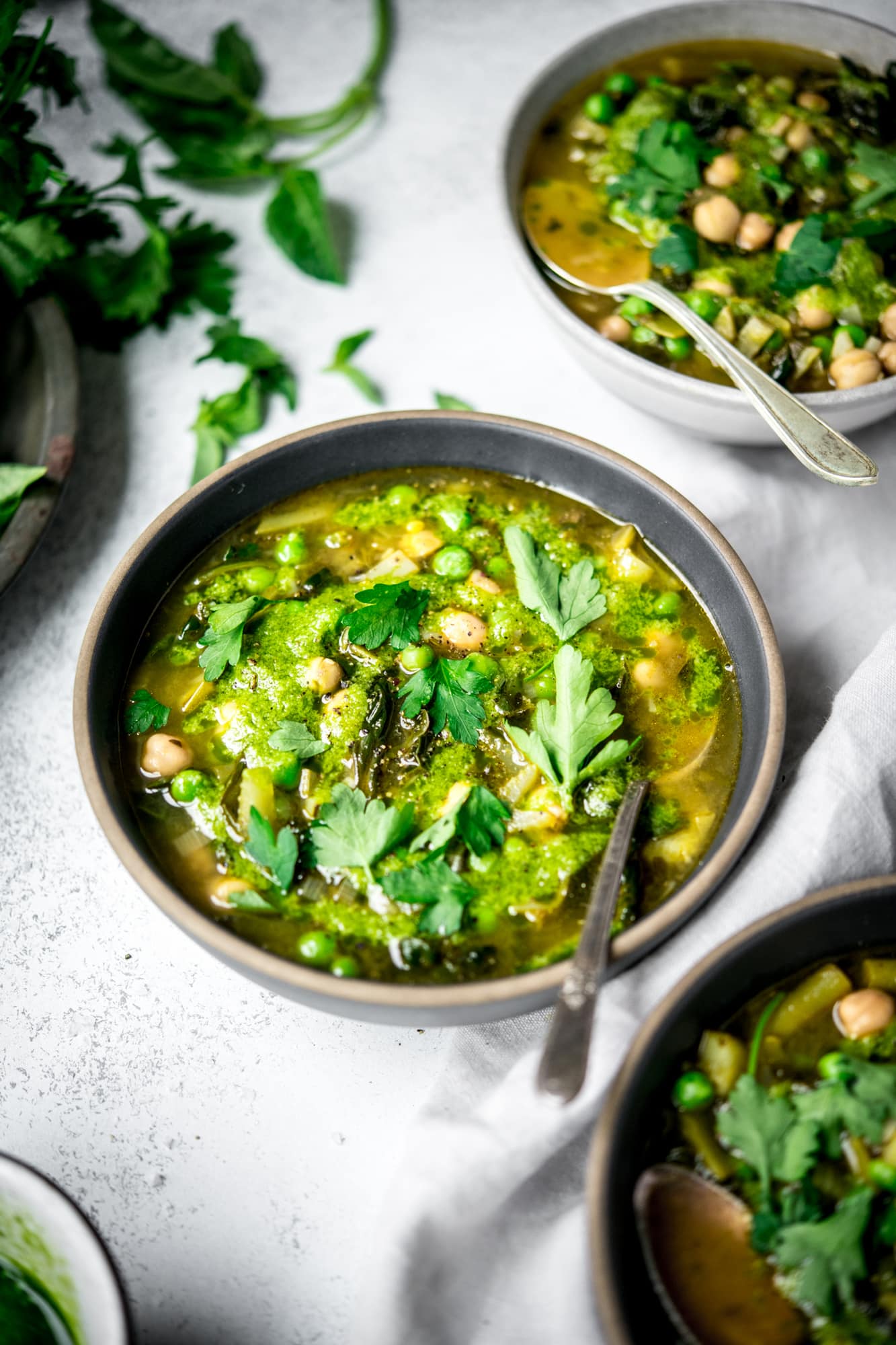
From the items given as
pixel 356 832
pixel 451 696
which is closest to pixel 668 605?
pixel 451 696

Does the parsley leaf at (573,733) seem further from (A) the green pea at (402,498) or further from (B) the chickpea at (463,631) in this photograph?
(A) the green pea at (402,498)

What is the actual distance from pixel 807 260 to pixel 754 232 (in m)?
0.21

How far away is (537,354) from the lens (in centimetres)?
378

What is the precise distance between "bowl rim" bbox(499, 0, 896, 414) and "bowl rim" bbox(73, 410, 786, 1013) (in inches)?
14.2

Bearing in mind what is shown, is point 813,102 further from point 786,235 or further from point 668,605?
point 668,605

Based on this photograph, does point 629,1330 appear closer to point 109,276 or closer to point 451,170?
point 109,276

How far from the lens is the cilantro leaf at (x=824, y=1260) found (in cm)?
208

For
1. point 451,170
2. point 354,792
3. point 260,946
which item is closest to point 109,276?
point 451,170

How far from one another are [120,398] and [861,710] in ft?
8.23

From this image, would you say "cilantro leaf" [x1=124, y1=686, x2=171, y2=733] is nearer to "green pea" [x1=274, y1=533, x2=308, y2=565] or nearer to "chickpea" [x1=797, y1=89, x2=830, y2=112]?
"green pea" [x1=274, y1=533, x2=308, y2=565]

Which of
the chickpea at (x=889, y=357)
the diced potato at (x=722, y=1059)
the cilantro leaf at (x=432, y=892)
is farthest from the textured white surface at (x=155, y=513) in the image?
the diced potato at (x=722, y=1059)

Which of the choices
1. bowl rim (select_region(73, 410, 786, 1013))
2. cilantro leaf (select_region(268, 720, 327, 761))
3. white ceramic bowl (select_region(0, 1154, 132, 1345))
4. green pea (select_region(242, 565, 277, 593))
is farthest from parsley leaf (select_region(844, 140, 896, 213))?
white ceramic bowl (select_region(0, 1154, 132, 1345))

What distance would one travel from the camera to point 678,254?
11.2 feet

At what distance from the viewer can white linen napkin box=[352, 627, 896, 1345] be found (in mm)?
2260
